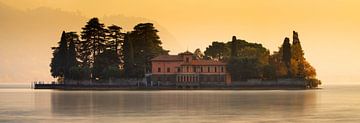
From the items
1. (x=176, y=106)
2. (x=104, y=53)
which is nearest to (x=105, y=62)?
(x=104, y=53)

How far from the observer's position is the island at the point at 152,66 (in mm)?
121625

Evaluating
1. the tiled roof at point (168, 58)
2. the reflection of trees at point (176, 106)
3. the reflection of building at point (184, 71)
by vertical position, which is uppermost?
the tiled roof at point (168, 58)

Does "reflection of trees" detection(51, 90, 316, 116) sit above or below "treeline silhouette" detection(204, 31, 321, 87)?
below

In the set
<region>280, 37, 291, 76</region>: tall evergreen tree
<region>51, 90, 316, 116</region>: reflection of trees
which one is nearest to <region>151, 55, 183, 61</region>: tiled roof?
<region>280, 37, 291, 76</region>: tall evergreen tree

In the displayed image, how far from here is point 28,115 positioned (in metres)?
43.4

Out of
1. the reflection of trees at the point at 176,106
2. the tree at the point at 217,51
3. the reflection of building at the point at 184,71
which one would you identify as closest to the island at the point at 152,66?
the reflection of building at the point at 184,71

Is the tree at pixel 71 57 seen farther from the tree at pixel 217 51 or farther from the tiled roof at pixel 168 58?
the tree at pixel 217 51

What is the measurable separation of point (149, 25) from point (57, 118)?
94.4m

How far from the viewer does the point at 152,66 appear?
128m

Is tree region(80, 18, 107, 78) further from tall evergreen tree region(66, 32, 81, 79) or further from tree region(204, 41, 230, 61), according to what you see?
tree region(204, 41, 230, 61)

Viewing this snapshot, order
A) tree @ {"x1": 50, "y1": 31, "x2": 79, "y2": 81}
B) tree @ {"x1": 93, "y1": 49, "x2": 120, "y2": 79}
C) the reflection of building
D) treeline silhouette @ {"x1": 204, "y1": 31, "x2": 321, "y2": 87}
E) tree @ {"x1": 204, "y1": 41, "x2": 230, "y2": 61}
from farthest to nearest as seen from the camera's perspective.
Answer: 1. tree @ {"x1": 204, "y1": 41, "x2": 230, "y2": 61}
2. the reflection of building
3. tree @ {"x1": 50, "y1": 31, "x2": 79, "y2": 81}
4. tree @ {"x1": 93, "y1": 49, "x2": 120, "y2": 79}
5. treeline silhouette @ {"x1": 204, "y1": 31, "x2": 321, "y2": 87}

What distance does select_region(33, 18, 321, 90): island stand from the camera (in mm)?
121625

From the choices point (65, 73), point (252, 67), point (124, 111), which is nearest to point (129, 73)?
Answer: point (65, 73)

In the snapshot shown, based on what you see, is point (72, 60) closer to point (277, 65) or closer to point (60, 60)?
point (60, 60)
